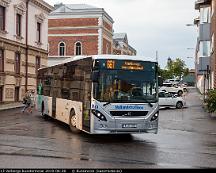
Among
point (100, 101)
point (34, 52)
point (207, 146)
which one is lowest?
point (207, 146)

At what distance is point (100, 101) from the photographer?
14578 millimetres

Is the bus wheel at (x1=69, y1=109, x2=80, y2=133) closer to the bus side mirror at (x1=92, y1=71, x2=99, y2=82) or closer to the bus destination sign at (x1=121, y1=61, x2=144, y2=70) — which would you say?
the bus side mirror at (x1=92, y1=71, x2=99, y2=82)

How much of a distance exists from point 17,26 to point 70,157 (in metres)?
30.3

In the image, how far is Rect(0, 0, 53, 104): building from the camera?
3644 centimetres

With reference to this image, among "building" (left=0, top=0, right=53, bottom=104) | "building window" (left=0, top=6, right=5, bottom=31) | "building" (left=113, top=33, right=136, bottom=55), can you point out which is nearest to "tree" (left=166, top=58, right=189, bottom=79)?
"building" (left=113, top=33, right=136, bottom=55)

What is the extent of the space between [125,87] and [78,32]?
55710 millimetres

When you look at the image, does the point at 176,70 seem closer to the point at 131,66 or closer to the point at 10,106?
the point at 10,106

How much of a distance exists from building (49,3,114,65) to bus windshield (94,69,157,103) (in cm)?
5323

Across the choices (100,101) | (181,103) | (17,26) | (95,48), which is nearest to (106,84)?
(100,101)

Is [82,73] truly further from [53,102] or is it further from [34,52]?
[34,52]

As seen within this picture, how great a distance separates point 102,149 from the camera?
13180mm

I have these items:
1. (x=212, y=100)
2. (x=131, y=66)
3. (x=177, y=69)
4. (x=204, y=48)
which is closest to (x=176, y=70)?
(x=177, y=69)

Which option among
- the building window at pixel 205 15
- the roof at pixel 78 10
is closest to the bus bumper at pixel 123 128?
the building window at pixel 205 15

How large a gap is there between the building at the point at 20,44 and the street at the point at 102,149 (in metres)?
18.1
